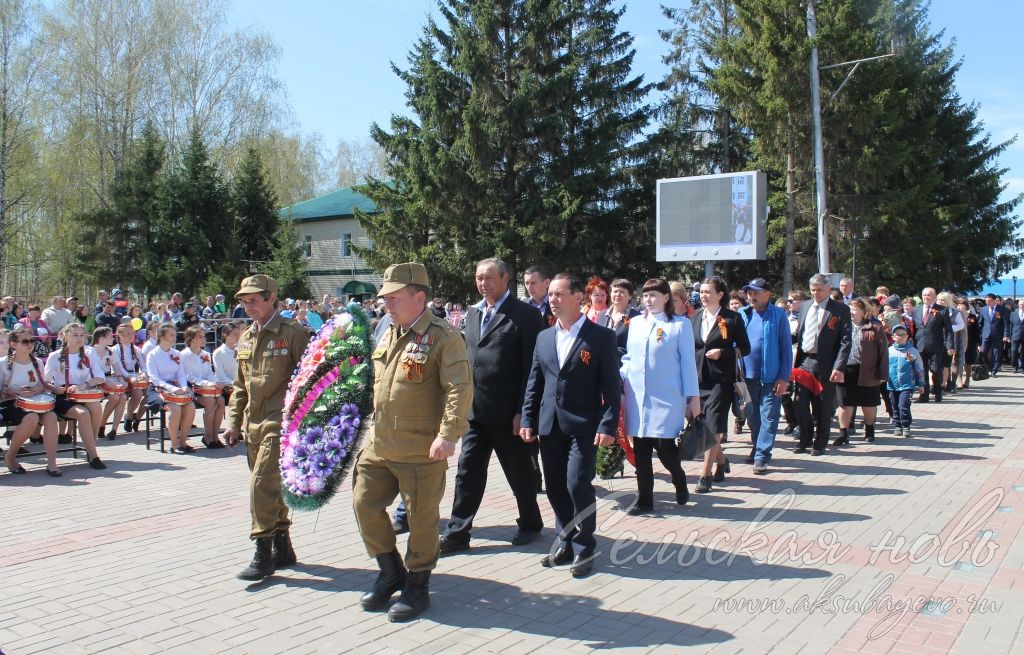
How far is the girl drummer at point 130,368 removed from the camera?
11.0 meters

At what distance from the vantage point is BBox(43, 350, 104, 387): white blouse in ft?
29.5

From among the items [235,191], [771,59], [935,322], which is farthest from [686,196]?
[235,191]

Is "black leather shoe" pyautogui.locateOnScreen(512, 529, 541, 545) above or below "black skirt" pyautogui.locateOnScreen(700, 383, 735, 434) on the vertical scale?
below

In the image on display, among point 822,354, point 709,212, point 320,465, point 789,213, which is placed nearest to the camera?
point 320,465

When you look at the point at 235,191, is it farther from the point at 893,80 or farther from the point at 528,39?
the point at 893,80

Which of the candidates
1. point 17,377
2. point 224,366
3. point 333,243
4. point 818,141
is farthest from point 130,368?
point 333,243

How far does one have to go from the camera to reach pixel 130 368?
36.9 feet

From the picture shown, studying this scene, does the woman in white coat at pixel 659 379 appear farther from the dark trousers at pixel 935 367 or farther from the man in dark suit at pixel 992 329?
the man in dark suit at pixel 992 329

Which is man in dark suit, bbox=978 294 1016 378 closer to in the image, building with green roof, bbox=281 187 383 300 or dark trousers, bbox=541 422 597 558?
dark trousers, bbox=541 422 597 558

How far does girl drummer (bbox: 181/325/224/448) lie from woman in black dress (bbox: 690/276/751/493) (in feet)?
20.1

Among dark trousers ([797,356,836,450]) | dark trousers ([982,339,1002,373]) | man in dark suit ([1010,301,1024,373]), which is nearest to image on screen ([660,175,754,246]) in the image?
dark trousers ([982,339,1002,373])

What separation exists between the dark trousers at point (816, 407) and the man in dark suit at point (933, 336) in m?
6.50

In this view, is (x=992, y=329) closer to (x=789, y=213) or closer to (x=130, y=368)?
(x=789, y=213)

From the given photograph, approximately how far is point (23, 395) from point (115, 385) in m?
2.02
